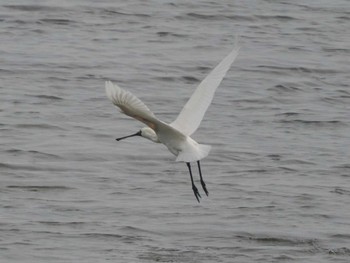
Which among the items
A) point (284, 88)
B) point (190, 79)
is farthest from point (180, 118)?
point (190, 79)

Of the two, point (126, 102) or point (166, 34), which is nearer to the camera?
point (126, 102)

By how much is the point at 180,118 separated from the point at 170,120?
5.45m

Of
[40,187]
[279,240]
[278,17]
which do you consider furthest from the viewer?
[278,17]

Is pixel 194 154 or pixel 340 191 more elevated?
pixel 194 154

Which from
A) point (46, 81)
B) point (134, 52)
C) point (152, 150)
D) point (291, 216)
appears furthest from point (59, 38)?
point (291, 216)

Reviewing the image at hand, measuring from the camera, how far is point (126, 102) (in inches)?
422

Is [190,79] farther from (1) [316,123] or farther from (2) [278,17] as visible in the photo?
(2) [278,17]

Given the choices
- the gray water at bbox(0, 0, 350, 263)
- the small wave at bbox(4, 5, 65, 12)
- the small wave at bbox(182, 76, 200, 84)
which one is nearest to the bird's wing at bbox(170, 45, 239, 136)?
the gray water at bbox(0, 0, 350, 263)

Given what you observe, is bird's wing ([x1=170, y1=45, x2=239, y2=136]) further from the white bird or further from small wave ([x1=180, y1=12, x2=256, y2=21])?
small wave ([x1=180, y1=12, x2=256, y2=21])

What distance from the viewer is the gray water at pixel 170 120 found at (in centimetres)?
1267

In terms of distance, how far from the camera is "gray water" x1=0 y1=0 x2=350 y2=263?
41.6ft

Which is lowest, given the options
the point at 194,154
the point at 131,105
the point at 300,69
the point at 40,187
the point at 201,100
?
the point at 300,69

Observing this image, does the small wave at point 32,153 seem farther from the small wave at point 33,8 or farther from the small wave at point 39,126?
the small wave at point 33,8

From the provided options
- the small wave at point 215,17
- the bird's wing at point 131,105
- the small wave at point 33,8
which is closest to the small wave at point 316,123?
the small wave at point 215,17
